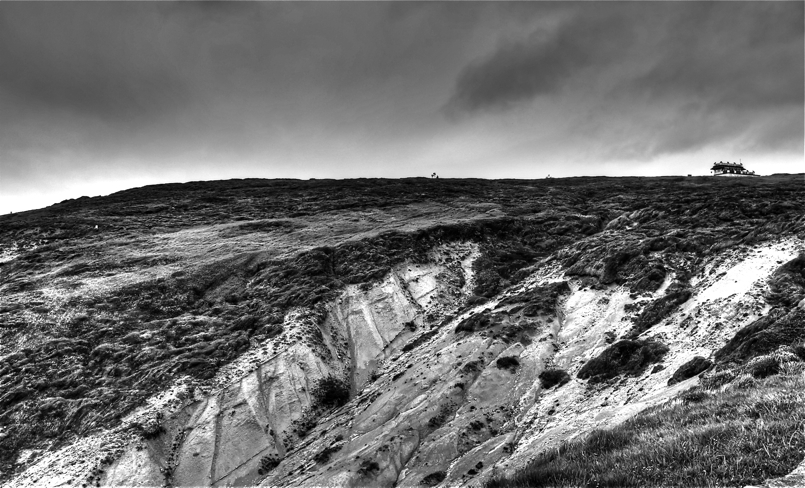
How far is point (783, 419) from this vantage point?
12.0 metres

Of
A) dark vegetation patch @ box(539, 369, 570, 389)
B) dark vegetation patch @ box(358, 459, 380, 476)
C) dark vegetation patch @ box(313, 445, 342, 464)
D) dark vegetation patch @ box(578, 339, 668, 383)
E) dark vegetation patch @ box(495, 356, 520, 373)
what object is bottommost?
dark vegetation patch @ box(313, 445, 342, 464)

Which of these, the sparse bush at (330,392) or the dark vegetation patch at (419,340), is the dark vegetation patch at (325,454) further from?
the dark vegetation patch at (419,340)

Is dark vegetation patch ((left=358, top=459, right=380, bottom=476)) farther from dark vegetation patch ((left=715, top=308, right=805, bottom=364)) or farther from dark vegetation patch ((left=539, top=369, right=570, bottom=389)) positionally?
dark vegetation patch ((left=715, top=308, right=805, bottom=364))

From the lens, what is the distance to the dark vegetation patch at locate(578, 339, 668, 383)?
79.6ft

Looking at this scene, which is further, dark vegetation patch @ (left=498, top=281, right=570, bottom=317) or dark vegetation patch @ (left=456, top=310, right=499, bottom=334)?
dark vegetation patch @ (left=498, top=281, right=570, bottom=317)

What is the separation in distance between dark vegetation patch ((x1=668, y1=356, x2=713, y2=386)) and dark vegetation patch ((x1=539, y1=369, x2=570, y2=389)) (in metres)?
5.09

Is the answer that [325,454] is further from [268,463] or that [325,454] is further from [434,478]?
[434,478]

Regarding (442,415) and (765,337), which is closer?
(765,337)

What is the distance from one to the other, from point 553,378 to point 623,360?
3.29 meters

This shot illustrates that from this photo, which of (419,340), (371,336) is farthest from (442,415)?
(371,336)

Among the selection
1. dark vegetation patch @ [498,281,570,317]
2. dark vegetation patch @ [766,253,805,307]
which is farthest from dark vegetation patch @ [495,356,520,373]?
dark vegetation patch @ [766,253,805,307]

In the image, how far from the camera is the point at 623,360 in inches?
984

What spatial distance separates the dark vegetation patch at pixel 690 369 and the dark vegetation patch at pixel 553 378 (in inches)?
200

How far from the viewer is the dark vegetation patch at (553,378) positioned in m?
25.5
